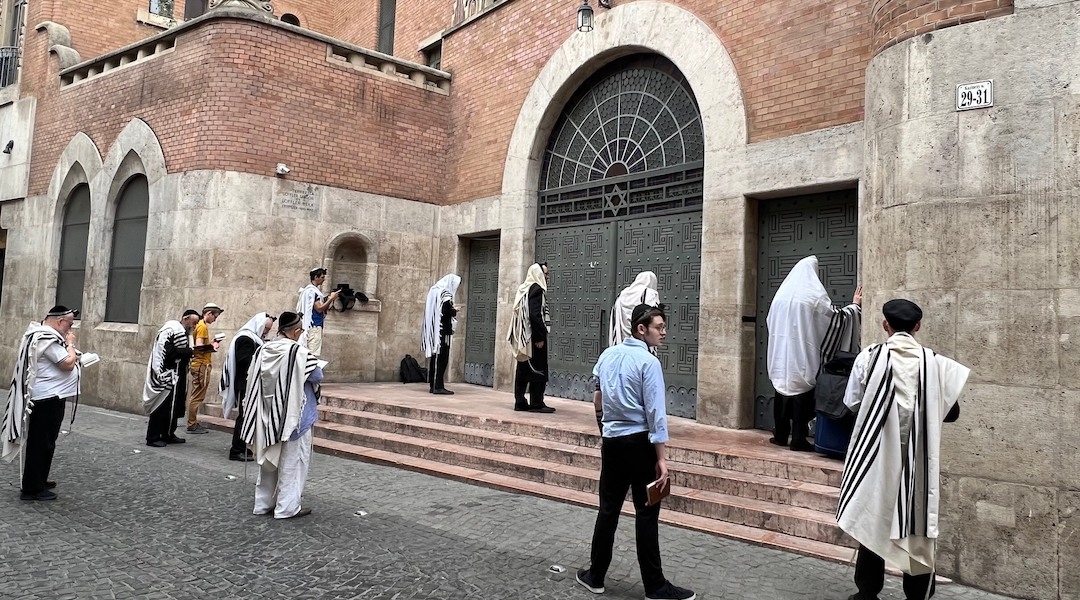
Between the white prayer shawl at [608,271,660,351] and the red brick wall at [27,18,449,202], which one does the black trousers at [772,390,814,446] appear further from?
the red brick wall at [27,18,449,202]

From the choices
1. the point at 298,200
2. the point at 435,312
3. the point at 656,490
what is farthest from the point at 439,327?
the point at 656,490

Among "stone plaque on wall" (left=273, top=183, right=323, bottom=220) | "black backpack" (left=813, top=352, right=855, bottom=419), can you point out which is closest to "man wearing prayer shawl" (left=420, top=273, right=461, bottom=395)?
"stone plaque on wall" (left=273, top=183, right=323, bottom=220)

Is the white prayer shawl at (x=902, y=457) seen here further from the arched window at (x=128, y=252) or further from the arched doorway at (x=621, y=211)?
the arched window at (x=128, y=252)

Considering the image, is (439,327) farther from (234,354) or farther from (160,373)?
(160,373)

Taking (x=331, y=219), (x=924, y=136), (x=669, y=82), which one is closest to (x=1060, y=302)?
(x=924, y=136)

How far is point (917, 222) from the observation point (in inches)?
188

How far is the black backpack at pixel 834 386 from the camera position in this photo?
227 inches

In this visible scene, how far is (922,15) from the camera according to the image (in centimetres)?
491

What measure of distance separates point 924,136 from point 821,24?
330cm

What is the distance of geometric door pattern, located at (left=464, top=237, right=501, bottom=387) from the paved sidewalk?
532 cm

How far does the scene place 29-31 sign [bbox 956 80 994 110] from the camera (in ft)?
14.9

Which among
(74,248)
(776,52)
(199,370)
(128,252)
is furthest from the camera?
(74,248)

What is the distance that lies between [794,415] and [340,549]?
4.14 meters

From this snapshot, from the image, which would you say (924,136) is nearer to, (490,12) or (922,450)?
(922,450)
